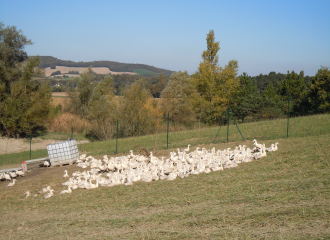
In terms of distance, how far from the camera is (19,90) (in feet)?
99.5

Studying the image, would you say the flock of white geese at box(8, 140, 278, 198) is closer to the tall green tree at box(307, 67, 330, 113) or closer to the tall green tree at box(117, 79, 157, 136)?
the tall green tree at box(117, 79, 157, 136)

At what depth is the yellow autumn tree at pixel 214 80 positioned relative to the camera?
44062mm

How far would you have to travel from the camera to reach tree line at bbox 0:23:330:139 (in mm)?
30406

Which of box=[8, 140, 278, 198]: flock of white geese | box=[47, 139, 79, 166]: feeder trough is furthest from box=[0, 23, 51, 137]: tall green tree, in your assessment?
box=[8, 140, 278, 198]: flock of white geese

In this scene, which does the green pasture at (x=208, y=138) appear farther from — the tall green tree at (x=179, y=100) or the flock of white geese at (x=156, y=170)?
the tall green tree at (x=179, y=100)

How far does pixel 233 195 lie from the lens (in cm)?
677

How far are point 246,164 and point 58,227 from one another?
21.1 feet

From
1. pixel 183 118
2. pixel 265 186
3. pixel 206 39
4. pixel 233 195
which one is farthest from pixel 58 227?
pixel 206 39

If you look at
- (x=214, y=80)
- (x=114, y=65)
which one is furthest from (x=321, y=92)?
(x=114, y=65)

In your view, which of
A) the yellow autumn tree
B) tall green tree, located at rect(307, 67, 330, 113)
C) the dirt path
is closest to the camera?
the dirt path

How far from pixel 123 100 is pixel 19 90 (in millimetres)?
11237

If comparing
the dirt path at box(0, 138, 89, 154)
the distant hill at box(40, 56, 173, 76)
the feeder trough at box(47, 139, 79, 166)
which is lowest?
the dirt path at box(0, 138, 89, 154)

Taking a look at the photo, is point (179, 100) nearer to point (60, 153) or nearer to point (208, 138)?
point (208, 138)

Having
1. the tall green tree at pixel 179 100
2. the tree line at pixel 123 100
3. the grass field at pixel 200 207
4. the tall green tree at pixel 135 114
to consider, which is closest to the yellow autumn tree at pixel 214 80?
the tree line at pixel 123 100
